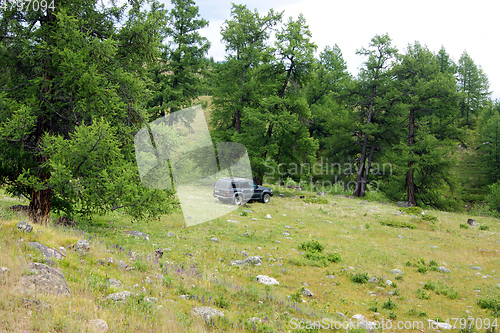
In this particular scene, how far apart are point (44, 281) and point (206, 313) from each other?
106 inches

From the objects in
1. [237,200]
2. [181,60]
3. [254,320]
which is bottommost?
[237,200]

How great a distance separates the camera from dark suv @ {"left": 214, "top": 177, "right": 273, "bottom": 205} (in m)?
21.6

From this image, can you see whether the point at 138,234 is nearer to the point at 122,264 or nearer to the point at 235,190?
the point at 122,264

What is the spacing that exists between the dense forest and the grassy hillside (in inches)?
74.7

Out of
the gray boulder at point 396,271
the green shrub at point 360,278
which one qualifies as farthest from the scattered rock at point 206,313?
the gray boulder at point 396,271

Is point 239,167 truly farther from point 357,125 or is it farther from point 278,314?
point 278,314

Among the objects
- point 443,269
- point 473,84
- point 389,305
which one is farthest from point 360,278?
point 473,84

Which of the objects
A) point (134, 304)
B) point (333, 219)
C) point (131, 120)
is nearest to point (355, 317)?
point (134, 304)

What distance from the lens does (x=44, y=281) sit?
4.90 metres

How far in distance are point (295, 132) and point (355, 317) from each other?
2332 cm

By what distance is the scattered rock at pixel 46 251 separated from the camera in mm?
6199

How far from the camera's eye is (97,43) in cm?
914

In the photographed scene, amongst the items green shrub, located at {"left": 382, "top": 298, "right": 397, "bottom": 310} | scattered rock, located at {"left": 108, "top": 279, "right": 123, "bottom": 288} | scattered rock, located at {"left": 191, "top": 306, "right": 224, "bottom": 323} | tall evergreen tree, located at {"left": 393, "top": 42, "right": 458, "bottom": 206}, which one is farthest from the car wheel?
tall evergreen tree, located at {"left": 393, "top": 42, "right": 458, "bottom": 206}

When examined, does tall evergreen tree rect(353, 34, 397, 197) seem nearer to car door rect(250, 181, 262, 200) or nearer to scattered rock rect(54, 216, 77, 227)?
car door rect(250, 181, 262, 200)
